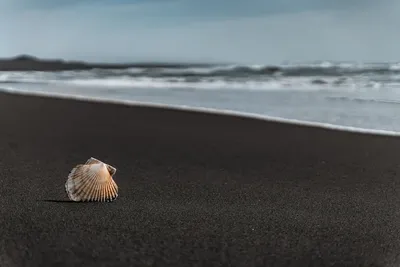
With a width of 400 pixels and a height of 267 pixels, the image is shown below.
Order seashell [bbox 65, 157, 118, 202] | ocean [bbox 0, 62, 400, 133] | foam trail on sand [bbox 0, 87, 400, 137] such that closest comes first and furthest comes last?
1. seashell [bbox 65, 157, 118, 202]
2. foam trail on sand [bbox 0, 87, 400, 137]
3. ocean [bbox 0, 62, 400, 133]

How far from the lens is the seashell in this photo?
265cm

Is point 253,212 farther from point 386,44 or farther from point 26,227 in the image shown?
point 386,44

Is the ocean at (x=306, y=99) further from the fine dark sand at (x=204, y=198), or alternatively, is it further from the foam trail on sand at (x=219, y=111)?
the fine dark sand at (x=204, y=198)

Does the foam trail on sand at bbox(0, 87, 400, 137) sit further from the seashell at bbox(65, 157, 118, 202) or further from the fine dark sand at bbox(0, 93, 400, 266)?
the seashell at bbox(65, 157, 118, 202)

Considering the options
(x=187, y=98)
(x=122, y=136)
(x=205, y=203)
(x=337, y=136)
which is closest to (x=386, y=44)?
(x=187, y=98)

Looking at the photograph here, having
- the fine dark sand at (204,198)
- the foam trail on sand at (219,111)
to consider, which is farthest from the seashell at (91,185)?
the foam trail on sand at (219,111)

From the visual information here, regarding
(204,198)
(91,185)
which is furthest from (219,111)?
(91,185)

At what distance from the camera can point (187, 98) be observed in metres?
8.29

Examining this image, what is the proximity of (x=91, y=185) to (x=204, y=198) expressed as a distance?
0.62 meters

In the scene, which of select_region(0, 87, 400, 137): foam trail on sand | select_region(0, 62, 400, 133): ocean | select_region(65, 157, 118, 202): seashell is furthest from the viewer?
select_region(0, 62, 400, 133): ocean

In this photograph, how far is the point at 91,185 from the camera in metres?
2.67

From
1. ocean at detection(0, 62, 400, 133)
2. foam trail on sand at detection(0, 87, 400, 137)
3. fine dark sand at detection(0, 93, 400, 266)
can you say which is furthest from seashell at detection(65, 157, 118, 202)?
ocean at detection(0, 62, 400, 133)

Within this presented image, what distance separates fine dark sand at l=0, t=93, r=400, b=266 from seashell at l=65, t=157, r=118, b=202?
0.19 ft

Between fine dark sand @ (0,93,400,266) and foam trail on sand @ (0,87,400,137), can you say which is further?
foam trail on sand @ (0,87,400,137)
